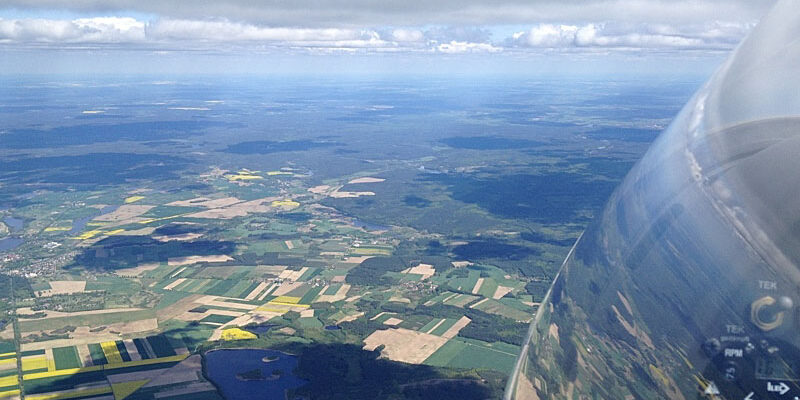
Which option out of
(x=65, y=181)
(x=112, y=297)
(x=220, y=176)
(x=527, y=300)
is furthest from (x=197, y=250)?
(x=65, y=181)

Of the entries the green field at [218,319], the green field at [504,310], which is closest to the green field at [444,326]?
the green field at [504,310]

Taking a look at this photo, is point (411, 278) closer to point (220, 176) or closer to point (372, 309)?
point (372, 309)

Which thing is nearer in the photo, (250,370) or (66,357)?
(250,370)

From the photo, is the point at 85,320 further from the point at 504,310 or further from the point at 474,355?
the point at 504,310

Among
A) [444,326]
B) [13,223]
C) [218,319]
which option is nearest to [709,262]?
[444,326]

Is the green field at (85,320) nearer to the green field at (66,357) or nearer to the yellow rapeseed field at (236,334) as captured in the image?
the green field at (66,357)
